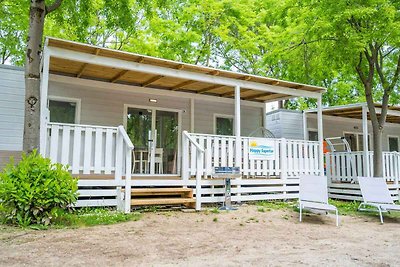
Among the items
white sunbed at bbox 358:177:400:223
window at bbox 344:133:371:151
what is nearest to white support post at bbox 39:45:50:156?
white sunbed at bbox 358:177:400:223

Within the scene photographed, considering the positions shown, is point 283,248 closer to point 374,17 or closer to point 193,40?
point 374,17

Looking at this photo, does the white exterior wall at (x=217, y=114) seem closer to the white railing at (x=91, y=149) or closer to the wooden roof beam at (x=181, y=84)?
the wooden roof beam at (x=181, y=84)

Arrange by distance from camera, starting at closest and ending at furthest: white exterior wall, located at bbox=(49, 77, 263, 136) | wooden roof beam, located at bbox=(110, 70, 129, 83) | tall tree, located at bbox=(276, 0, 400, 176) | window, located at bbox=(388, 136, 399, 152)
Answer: wooden roof beam, located at bbox=(110, 70, 129, 83) < tall tree, located at bbox=(276, 0, 400, 176) < white exterior wall, located at bbox=(49, 77, 263, 136) < window, located at bbox=(388, 136, 399, 152)

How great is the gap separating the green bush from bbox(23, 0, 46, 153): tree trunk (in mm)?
397

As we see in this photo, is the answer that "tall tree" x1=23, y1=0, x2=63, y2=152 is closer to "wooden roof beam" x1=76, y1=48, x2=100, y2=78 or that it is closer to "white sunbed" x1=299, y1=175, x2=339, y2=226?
"wooden roof beam" x1=76, y1=48, x2=100, y2=78

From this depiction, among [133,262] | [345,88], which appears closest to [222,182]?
[133,262]

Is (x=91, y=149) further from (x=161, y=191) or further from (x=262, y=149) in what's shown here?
(x=262, y=149)

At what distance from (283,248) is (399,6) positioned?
7331 mm

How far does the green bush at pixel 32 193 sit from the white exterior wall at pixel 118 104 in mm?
3408

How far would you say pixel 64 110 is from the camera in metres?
8.39

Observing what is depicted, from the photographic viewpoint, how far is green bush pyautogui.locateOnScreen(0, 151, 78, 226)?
4.95m

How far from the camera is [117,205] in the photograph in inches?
261

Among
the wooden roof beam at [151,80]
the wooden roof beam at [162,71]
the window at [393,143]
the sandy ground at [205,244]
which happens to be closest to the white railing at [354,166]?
the wooden roof beam at [162,71]

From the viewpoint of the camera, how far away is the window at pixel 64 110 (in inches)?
324
